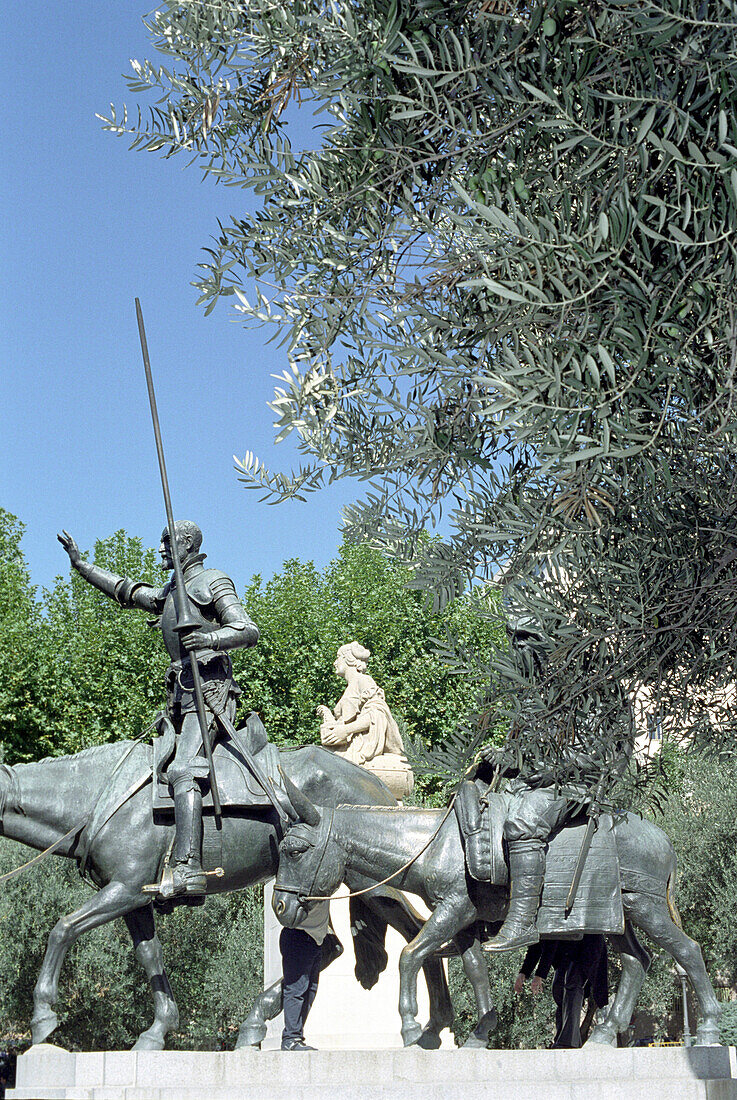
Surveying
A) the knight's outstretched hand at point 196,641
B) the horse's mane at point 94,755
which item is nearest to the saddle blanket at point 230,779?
the horse's mane at point 94,755

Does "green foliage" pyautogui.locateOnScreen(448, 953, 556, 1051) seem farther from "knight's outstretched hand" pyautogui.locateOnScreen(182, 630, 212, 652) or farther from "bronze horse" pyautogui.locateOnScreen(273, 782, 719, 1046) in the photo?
"knight's outstretched hand" pyautogui.locateOnScreen(182, 630, 212, 652)

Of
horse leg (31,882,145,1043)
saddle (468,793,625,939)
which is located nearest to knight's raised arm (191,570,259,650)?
horse leg (31,882,145,1043)

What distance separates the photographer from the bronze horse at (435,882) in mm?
→ 9711

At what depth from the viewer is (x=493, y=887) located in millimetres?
10188

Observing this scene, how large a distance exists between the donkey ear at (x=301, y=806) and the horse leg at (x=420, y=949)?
3.74 ft

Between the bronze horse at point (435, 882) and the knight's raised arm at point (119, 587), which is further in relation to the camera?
the knight's raised arm at point (119, 587)

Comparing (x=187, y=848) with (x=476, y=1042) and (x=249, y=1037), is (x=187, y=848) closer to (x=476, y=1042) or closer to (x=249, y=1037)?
(x=249, y=1037)

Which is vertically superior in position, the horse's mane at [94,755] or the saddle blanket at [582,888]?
the horse's mane at [94,755]

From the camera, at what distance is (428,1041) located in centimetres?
981

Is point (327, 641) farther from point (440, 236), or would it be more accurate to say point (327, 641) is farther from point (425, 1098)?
point (440, 236)

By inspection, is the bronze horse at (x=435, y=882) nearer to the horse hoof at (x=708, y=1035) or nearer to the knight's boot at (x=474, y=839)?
the horse hoof at (x=708, y=1035)

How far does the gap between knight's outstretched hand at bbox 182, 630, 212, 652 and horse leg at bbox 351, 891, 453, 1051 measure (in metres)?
2.43

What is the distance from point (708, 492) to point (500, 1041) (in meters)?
19.6

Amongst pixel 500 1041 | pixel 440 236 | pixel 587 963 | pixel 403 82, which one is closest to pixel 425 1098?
pixel 587 963
